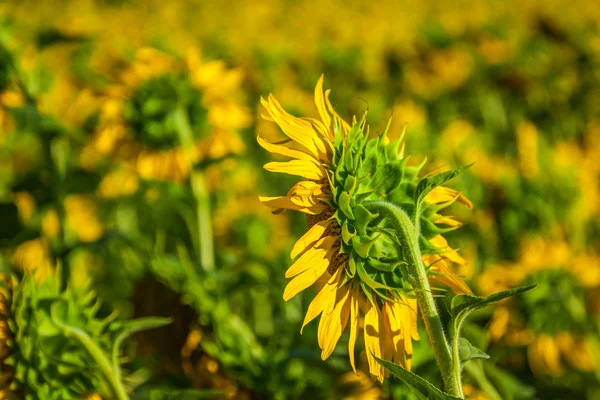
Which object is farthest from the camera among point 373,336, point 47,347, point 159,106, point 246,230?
point 246,230

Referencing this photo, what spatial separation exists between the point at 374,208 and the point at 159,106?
111 centimetres

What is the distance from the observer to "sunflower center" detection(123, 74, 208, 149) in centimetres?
188

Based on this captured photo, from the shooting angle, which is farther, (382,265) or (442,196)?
(442,196)

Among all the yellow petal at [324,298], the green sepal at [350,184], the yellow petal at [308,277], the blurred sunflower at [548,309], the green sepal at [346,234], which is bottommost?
the blurred sunflower at [548,309]

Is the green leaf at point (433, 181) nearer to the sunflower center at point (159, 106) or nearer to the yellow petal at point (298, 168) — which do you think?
the yellow petal at point (298, 168)

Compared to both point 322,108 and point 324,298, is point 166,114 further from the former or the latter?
point 324,298

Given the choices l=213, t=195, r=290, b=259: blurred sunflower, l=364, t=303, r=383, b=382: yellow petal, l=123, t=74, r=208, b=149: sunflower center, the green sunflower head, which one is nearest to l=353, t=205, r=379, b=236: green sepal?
the green sunflower head

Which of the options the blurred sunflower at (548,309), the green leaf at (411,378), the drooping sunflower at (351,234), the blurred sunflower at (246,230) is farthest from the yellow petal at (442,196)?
the blurred sunflower at (246,230)

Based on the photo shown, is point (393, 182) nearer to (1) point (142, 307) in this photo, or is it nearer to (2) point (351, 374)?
(2) point (351, 374)

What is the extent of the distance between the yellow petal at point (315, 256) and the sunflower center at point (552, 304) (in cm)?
109

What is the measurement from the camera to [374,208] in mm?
904

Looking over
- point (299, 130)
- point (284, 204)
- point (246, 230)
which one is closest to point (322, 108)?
point (299, 130)

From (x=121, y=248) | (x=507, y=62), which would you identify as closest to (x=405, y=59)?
(x=507, y=62)

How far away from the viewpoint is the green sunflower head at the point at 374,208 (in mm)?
895
